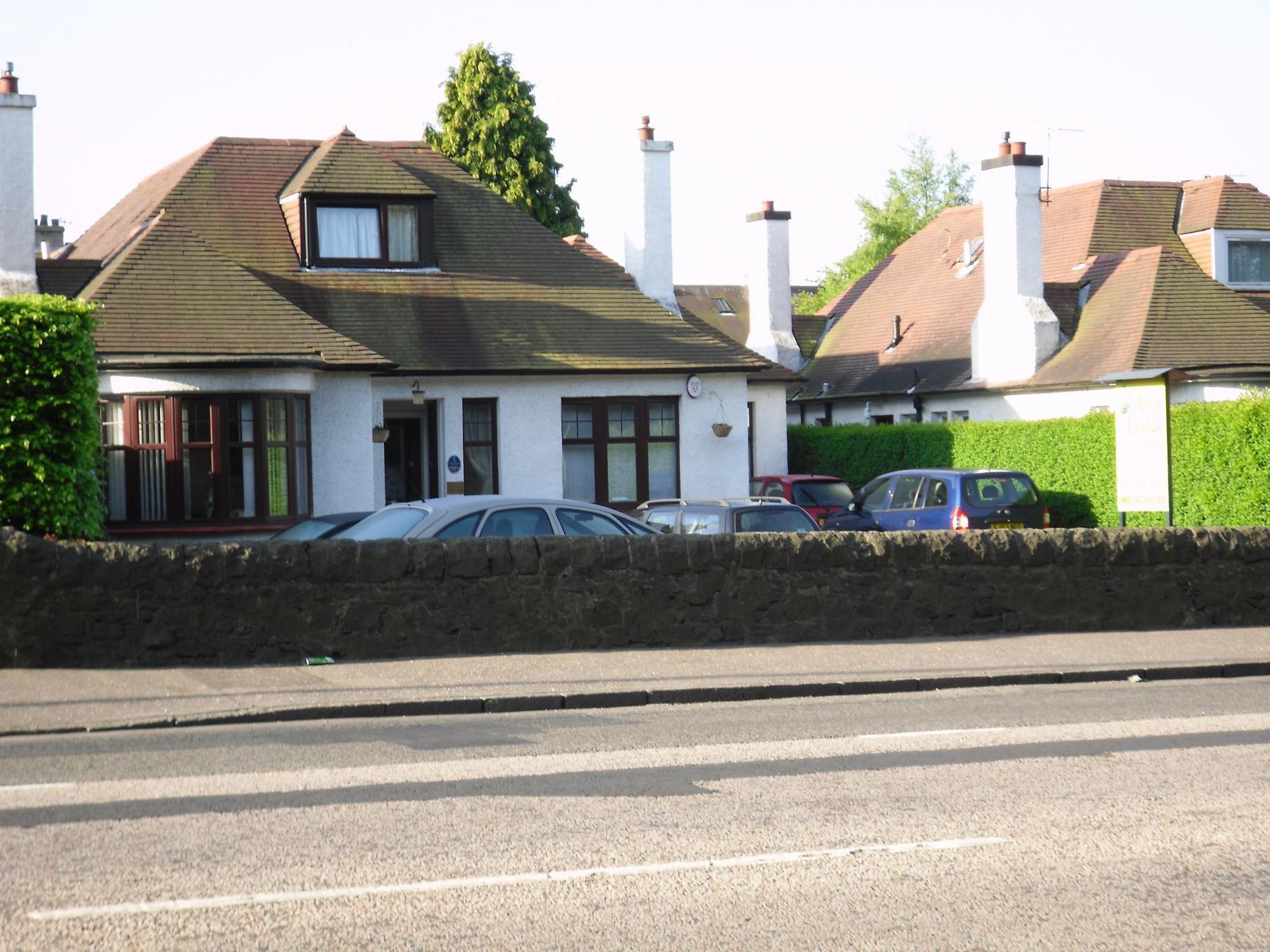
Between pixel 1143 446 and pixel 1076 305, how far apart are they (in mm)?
18722

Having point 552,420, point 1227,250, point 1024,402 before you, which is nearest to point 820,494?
point 552,420

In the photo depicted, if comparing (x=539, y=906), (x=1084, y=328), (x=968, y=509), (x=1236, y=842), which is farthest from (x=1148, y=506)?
(x=1084, y=328)

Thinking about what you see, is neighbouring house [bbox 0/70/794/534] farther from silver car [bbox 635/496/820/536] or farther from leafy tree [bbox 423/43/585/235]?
leafy tree [bbox 423/43/585/235]

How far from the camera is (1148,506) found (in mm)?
17641

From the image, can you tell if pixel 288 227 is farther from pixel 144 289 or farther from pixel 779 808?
pixel 779 808

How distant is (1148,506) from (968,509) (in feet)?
17.8

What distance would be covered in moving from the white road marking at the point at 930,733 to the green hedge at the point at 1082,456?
1426cm

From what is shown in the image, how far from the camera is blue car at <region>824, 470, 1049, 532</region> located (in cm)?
2300

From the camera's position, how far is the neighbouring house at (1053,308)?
32156 millimetres

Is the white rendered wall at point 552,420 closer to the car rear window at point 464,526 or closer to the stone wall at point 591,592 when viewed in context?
the car rear window at point 464,526

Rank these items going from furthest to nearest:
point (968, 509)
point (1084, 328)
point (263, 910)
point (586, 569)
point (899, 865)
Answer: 1. point (1084, 328)
2. point (968, 509)
3. point (586, 569)
4. point (899, 865)
5. point (263, 910)

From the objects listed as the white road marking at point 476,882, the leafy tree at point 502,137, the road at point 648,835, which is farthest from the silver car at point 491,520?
the leafy tree at point 502,137

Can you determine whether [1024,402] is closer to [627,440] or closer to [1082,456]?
[1082,456]

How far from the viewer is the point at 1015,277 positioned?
34750 mm
